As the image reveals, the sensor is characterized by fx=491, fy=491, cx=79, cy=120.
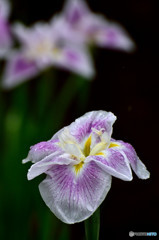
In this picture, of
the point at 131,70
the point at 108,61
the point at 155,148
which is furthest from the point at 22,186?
the point at 108,61

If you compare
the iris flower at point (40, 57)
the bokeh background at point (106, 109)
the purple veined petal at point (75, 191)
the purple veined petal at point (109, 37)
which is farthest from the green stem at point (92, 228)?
the purple veined petal at point (109, 37)

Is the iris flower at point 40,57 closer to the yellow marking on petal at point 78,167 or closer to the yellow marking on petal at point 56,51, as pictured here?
the yellow marking on petal at point 56,51

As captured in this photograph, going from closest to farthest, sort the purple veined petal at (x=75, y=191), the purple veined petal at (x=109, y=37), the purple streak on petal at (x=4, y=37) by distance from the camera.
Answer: the purple veined petal at (x=75, y=191), the purple streak on petal at (x=4, y=37), the purple veined petal at (x=109, y=37)

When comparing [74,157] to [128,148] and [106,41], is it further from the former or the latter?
[106,41]

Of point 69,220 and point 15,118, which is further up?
point 69,220

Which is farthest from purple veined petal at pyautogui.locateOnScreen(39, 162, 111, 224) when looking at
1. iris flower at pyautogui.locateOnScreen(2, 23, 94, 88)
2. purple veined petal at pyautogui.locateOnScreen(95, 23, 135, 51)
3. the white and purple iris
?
purple veined petal at pyautogui.locateOnScreen(95, 23, 135, 51)

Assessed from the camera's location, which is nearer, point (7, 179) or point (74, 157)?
point (74, 157)
